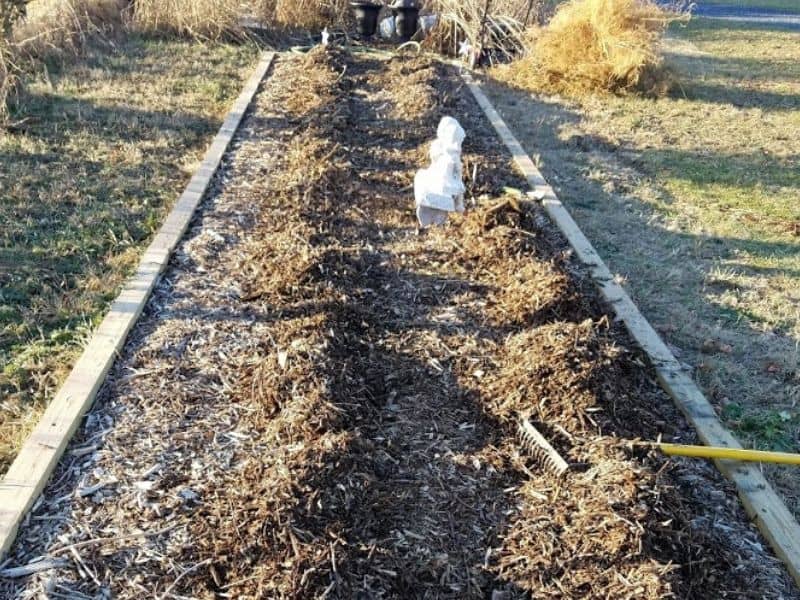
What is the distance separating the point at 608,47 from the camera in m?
9.69

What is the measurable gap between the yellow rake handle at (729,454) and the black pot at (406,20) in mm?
9811

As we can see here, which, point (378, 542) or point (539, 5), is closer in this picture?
point (378, 542)

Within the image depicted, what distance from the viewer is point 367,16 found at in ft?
38.1

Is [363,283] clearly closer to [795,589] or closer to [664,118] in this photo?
[795,589]

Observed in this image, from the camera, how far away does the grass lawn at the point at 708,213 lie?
4.14m

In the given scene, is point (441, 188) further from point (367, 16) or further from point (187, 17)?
point (367, 16)

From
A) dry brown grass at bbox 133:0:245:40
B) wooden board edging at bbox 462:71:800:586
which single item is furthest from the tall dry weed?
wooden board edging at bbox 462:71:800:586

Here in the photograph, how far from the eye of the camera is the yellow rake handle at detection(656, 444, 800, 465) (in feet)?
10.3

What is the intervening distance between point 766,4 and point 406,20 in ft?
54.6

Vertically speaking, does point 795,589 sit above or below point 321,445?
below

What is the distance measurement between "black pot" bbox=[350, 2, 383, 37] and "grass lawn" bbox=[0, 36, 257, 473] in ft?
9.59

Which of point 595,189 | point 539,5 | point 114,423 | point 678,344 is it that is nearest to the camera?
point 114,423

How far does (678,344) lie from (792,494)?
4.03 ft

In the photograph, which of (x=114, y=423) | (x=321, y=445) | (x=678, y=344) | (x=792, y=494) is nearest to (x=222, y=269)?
(x=114, y=423)
